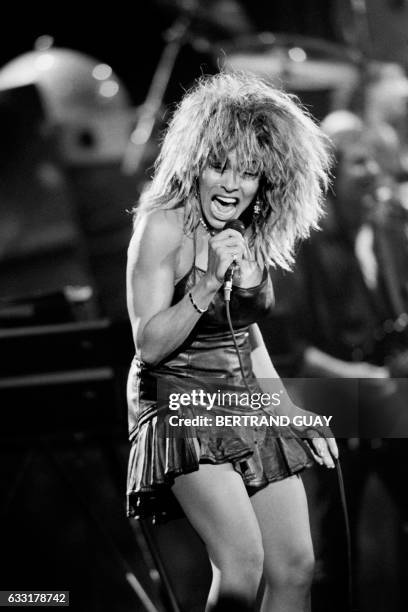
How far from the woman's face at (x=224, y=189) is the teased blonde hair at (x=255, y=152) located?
18 mm

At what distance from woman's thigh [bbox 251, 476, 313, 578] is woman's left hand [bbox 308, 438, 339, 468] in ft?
0.34

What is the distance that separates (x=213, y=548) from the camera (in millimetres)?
1682

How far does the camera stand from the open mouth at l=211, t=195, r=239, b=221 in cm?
179

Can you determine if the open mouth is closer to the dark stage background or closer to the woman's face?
the woman's face

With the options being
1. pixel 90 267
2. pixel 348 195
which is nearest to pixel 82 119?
pixel 90 267

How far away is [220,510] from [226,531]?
4 centimetres

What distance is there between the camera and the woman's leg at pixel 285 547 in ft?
5.79

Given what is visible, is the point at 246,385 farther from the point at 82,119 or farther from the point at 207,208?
the point at 82,119

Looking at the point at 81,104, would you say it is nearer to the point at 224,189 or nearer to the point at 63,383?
the point at 63,383

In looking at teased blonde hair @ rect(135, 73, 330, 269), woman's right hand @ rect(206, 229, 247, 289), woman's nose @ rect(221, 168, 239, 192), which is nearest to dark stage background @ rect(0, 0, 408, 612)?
teased blonde hair @ rect(135, 73, 330, 269)

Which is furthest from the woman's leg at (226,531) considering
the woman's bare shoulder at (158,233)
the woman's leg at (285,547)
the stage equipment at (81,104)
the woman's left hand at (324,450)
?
the stage equipment at (81,104)

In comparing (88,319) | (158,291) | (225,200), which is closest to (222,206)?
(225,200)

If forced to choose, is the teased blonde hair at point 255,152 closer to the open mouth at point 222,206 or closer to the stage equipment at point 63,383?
the open mouth at point 222,206

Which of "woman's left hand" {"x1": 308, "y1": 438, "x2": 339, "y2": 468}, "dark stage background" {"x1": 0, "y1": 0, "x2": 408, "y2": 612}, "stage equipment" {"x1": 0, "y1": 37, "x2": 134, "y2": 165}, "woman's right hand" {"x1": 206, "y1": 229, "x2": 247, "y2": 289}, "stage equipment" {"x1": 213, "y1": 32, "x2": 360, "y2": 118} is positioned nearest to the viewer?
"woman's right hand" {"x1": 206, "y1": 229, "x2": 247, "y2": 289}
